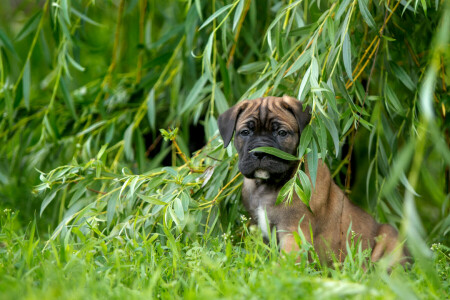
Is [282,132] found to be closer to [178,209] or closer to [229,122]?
[229,122]

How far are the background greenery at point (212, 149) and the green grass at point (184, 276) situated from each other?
0.5 inches

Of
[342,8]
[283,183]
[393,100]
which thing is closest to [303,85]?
[342,8]

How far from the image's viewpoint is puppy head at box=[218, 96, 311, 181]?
13.4 ft

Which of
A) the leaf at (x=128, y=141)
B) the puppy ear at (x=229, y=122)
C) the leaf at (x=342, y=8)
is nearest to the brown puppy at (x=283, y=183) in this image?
the puppy ear at (x=229, y=122)

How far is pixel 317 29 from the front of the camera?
4266 mm

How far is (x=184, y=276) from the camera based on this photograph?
3.59 m

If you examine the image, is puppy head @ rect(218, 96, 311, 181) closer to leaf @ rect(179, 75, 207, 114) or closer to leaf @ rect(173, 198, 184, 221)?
leaf @ rect(173, 198, 184, 221)

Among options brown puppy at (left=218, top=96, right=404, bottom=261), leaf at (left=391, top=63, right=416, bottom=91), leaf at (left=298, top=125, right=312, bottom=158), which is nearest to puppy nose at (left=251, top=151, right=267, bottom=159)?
brown puppy at (left=218, top=96, right=404, bottom=261)

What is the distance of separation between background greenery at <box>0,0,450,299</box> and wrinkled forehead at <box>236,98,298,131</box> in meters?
0.22

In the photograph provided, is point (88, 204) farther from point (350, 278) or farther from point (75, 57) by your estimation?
point (350, 278)

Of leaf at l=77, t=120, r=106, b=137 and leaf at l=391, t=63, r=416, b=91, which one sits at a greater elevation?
leaf at l=391, t=63, r=416, b=91

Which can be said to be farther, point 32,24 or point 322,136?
point 32,24

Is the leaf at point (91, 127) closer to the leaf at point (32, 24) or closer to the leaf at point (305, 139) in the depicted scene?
the leaf at point (32, 24)

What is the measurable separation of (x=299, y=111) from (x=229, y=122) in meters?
0.49
